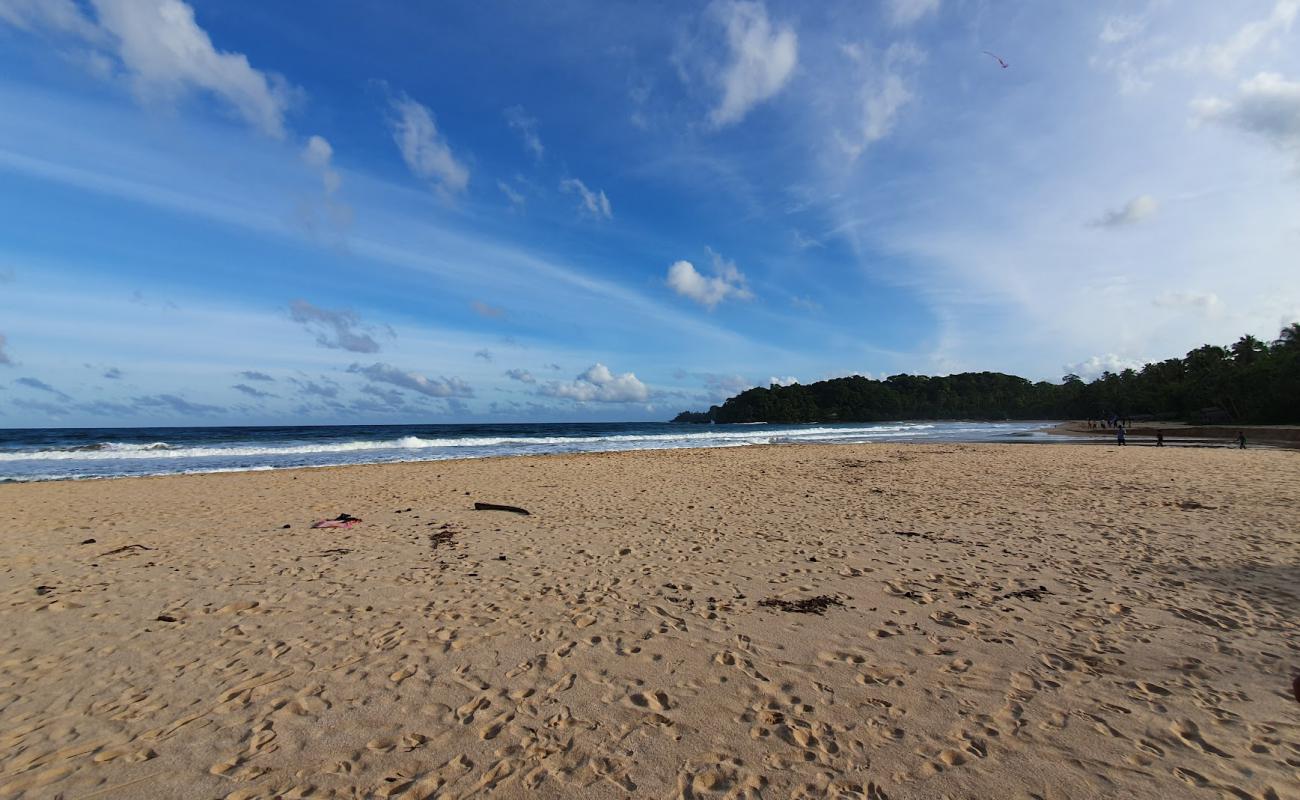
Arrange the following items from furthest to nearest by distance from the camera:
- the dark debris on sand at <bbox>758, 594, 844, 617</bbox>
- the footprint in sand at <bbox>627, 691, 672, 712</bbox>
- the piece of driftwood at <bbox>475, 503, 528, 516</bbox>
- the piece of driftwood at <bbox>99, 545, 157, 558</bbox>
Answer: the piece of driftwood at <bbox>475, 503, 528, 516</bbox>, the piece of driftwood at <bbox>99, 545, 157, 558</bbox>, the dark debris on sand at <bbox>758, 594, 844, 617</bbox>, the footprint in sand at <bbox>627, 691, 672, 712</bbox>

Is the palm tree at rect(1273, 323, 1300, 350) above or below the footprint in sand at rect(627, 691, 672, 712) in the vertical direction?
above

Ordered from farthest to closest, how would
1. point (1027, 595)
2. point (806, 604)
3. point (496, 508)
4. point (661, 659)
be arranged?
point (496, 508) → point (1027, 595) → point (806, 604) → point (661, 659)

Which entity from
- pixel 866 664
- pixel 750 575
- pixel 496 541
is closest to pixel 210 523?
pixel 496 541

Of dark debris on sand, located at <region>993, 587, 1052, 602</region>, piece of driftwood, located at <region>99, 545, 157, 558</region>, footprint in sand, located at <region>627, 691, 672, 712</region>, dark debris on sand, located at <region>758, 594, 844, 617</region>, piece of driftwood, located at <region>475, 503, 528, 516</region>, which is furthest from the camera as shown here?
piece of driftwood, located at <region>475, 503, 528, 516</region>

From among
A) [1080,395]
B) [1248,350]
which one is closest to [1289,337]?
[1248,350]

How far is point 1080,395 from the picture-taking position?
9744 cm

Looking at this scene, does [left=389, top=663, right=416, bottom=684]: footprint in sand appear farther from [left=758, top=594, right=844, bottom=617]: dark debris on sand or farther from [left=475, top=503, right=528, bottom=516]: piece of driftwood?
[left=475, top=503, right=528, bottom=516]: piece of driftwood

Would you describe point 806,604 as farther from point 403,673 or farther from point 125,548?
point 125,548

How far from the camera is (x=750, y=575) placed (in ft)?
22.9

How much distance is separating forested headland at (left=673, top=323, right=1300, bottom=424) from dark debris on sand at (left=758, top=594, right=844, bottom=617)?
189 feet

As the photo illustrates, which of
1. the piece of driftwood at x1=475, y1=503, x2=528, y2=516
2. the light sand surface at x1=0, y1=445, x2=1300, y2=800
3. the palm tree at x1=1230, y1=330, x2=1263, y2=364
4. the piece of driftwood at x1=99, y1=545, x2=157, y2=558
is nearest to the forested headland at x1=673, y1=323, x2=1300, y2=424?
the palm tree at x1=1230, y1=330, x2=1263, y2=364

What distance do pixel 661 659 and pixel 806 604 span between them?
2.04 m

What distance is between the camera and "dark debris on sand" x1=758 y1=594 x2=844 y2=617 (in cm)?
572

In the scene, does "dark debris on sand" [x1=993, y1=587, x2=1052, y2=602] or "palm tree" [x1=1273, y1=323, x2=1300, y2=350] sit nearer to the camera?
"dark debris on sand" [x1=993, y1=587, x2=1052, y2=602]
